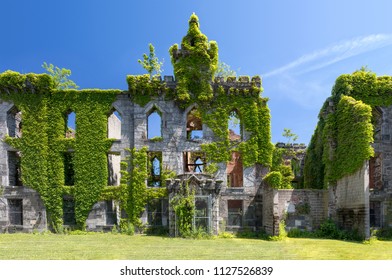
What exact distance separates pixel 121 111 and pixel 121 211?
6.70 m

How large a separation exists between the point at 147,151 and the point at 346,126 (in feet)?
42.3

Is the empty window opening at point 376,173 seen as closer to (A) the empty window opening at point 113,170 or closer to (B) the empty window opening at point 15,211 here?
(A) the empty window opening at point 113,170

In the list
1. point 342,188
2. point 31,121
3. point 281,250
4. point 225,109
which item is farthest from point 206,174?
point 31,121

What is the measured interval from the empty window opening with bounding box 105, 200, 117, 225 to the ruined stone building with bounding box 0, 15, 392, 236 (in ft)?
0.21

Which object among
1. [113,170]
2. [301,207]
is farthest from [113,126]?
[301,207]

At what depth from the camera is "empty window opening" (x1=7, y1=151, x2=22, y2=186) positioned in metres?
24.2

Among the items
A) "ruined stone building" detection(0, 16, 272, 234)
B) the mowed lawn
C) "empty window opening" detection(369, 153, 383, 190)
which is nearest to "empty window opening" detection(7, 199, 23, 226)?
"ruined stone building" detection(0, 16, 272, 234)

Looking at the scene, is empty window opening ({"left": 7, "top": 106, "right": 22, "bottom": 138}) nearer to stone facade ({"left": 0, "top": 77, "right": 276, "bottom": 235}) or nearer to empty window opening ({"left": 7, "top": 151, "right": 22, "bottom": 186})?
stone facade ({"left": 0, "top": 77, "right": 276, "bottom": 235})

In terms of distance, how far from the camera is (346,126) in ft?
73.5

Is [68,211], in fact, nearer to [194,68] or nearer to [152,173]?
[152,173]

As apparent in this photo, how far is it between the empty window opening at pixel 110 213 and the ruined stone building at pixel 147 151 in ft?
0.21

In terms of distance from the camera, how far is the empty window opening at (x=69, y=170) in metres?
24.7

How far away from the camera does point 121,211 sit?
77.2ft

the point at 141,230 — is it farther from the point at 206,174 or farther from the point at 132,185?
the point at 206,174
